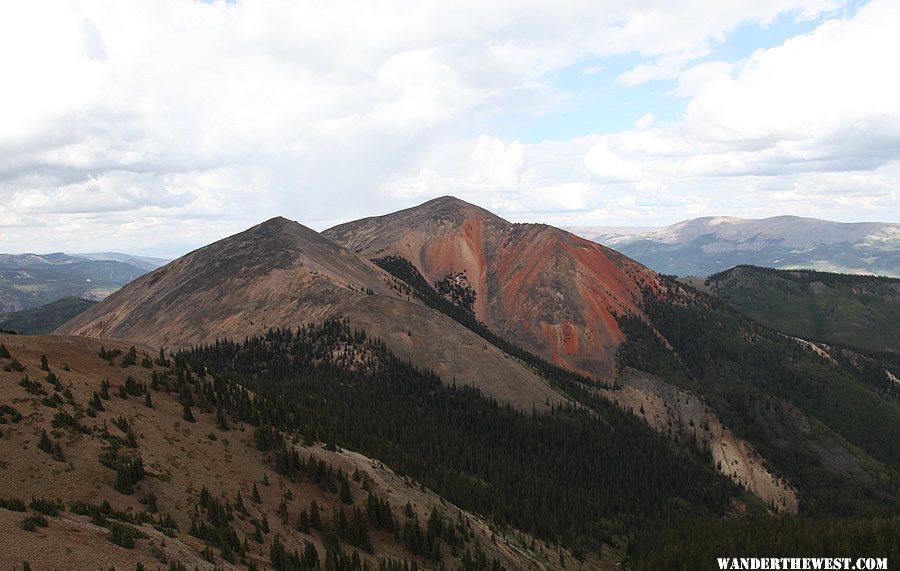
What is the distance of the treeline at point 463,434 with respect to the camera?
8731 cm

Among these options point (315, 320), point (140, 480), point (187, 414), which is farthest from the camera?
point (315, 320)

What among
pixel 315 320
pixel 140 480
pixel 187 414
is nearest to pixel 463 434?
pixel 315 320

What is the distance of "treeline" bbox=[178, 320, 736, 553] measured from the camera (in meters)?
87.3

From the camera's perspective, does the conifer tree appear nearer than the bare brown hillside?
No

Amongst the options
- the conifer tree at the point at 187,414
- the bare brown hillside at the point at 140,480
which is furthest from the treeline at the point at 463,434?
the bare brown hillside at the point at 140,480

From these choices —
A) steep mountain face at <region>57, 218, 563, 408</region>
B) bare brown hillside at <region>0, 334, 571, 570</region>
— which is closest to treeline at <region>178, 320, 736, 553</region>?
steep mountain face at <region>57, 218, 563, 408</region>

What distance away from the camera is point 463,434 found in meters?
123

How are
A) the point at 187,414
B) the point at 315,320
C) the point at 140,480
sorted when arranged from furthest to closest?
the point at 315,320, the point at 187,414, the point at 140,480

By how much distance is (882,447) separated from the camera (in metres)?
189

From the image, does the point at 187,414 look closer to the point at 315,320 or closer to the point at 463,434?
the point at 463,434

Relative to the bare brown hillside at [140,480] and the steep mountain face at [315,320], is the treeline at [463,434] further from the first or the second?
the bare brown hillside at [140,480]

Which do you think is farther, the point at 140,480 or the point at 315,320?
the point at 315,320

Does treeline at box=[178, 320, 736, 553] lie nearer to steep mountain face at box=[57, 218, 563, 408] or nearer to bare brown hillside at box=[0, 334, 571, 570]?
steep mountain face at box=[57, 218, 563, 408]

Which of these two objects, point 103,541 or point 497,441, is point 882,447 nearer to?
point 497,441
